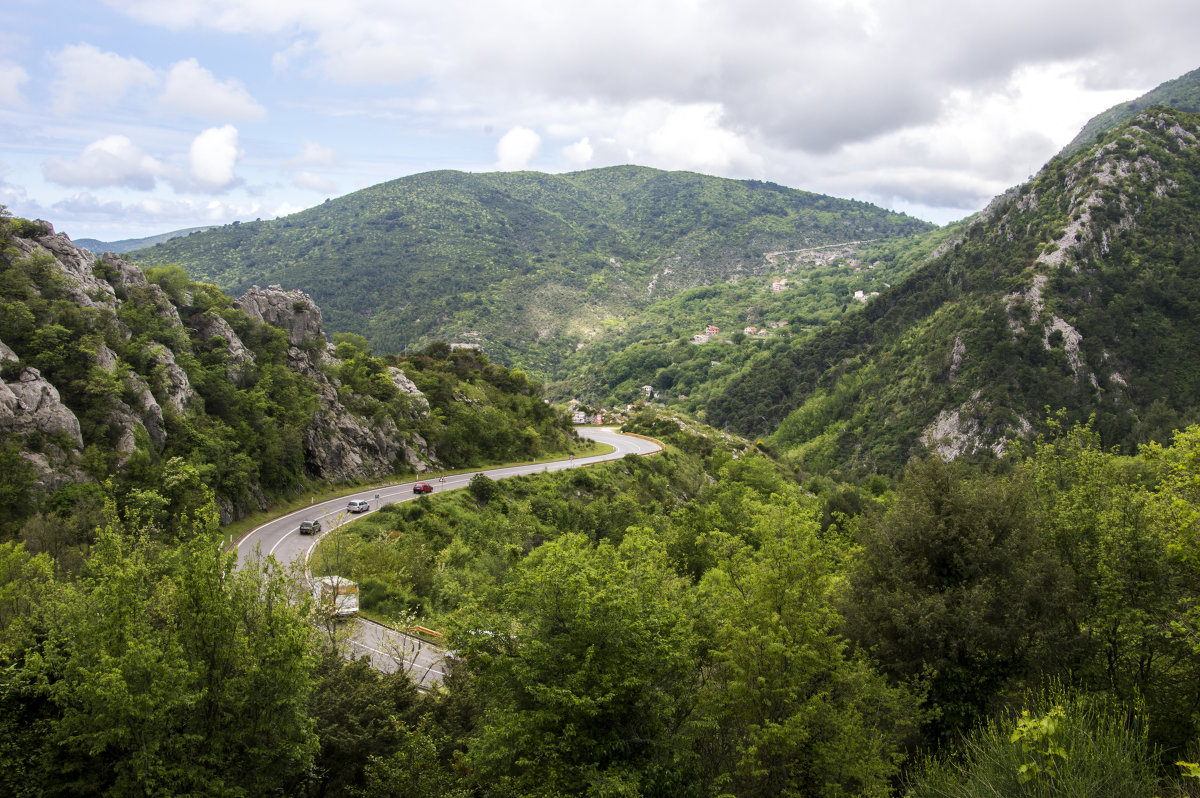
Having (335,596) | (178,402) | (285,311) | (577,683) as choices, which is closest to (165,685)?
(577,683)

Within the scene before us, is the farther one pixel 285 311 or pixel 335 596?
pixel 285 311

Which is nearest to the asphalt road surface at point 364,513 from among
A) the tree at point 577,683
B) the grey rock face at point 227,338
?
the tree at point 577,683

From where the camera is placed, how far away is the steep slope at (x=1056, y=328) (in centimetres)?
9288

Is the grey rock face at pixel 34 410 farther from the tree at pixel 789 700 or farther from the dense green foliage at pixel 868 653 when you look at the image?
the tree at pixel 789 700

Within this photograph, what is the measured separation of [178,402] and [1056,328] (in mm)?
115976

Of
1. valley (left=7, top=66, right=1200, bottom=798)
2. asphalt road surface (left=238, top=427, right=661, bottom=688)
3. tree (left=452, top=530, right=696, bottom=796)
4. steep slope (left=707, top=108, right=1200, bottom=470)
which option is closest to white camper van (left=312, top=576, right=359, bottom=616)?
asphalt road surface (left=238, top=427, right=661, bottom=688)

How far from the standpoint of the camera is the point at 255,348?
4922cm

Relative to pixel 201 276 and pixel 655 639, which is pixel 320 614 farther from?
pixel 201 276

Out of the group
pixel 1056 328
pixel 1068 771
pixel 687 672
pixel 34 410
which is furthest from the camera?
pixel 1056 328

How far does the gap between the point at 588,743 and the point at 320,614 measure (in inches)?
388

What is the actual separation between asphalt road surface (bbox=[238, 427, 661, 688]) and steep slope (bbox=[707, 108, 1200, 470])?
57.2 metres

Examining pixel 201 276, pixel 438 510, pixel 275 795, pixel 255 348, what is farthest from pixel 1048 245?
pixel 201 276

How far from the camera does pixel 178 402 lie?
37188mm

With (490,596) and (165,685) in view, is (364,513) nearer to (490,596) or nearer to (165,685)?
(490,596)
